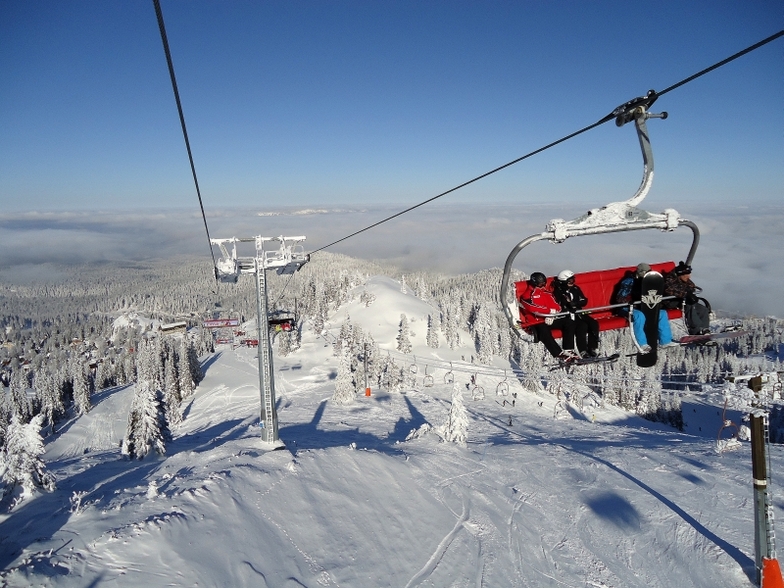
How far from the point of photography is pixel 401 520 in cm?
1132

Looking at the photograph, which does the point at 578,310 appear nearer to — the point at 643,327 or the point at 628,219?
the point at 643,327

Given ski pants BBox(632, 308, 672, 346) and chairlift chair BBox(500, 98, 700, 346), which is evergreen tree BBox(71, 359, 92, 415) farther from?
ski pants BBox(632, 308, 672, 346)

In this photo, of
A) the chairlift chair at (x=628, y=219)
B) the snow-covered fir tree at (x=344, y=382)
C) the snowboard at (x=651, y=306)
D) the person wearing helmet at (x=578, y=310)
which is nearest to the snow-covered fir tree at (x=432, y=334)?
the snow-covered fir tree at (x=344, y=382)

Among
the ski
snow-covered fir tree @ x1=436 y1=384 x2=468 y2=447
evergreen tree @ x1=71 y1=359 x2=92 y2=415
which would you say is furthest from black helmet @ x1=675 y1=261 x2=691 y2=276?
evergreen tree @ x1=71 y1=359 x2=92 y2=415

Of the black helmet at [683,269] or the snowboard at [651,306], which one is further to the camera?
the snowboard at [651,306]

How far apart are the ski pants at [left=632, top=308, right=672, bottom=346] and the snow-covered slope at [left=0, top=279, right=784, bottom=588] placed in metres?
6.49

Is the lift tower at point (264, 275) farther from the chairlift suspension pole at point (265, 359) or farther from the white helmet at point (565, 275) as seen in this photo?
the white helmet at point (565, 275)

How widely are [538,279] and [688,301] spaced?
2080 mm

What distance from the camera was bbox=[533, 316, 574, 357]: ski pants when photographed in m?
6.44

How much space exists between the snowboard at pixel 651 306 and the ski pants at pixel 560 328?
0.98 meters

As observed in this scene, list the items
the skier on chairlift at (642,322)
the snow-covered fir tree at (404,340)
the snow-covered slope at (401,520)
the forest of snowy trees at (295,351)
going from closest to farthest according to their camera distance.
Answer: the skier on chairlift at (642,322), the snow-covered slope at (401,520), the forest of snowy trees at (295,351), the snow-covered fir tree at (404,340)

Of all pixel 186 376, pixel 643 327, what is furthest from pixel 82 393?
pixel 643 327

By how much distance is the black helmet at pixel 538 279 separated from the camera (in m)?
6.20

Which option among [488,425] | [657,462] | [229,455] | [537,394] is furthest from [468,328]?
[229,455]
